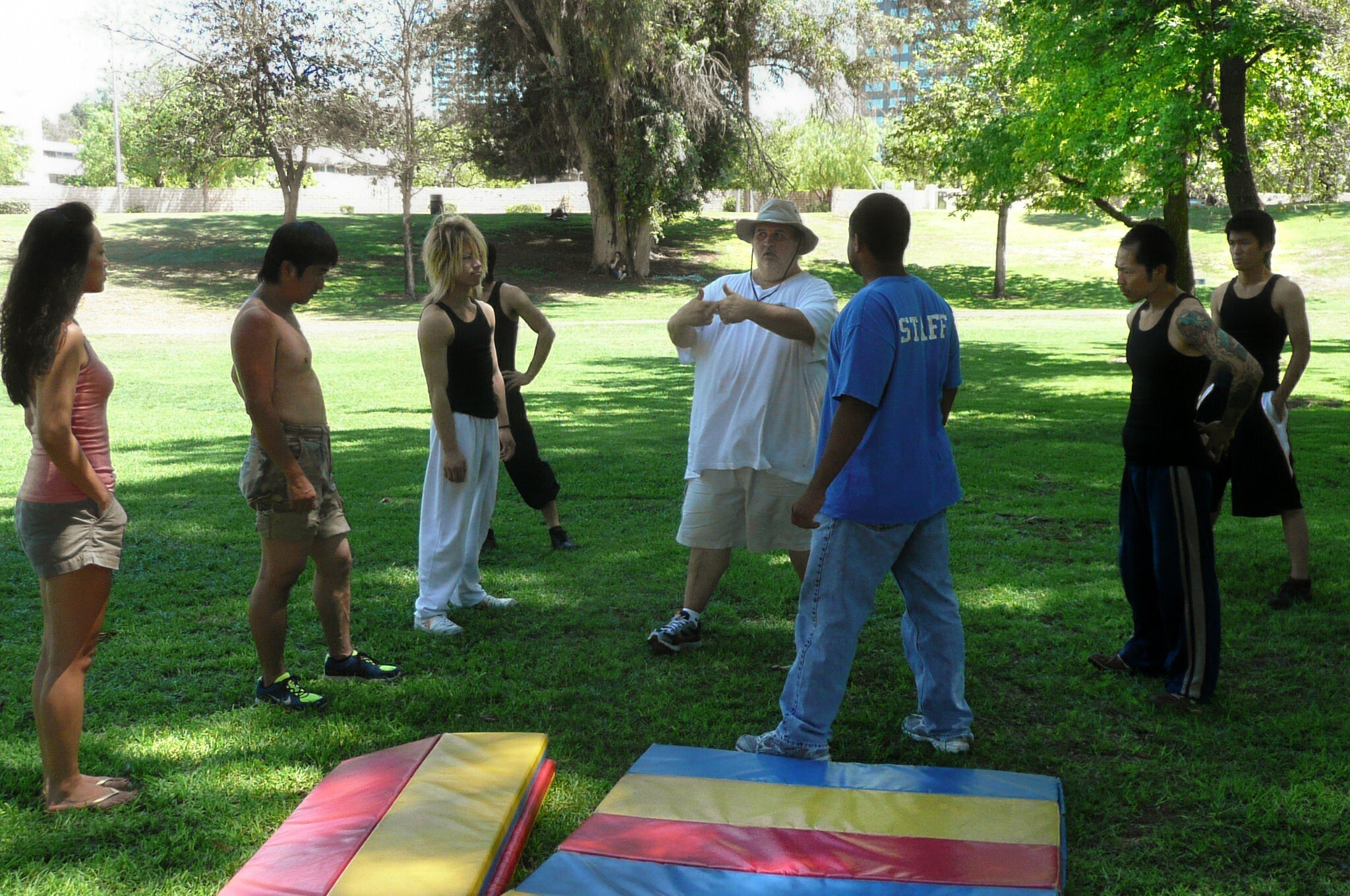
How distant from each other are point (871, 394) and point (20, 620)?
4587 millimetres

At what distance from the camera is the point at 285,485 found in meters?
4.16

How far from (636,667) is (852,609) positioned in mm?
1489

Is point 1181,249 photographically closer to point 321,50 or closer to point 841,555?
point 841,555

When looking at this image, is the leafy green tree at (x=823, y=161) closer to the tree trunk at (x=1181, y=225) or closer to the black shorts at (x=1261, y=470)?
the tree trunk at (x=1181, y=225)

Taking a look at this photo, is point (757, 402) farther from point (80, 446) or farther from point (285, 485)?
point (80, 446)

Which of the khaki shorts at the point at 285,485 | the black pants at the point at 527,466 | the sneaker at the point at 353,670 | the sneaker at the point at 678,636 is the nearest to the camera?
the khaki shorts at the point at 285,485

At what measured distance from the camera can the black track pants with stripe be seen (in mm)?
4246

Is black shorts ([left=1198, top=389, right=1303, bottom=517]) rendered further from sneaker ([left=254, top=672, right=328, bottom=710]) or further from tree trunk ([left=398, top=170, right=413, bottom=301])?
tree trunk ([left=398, top=170, right=413, bottom=301])

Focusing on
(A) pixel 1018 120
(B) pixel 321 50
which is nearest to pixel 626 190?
(B) pixel 321 50

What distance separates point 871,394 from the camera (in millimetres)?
3523

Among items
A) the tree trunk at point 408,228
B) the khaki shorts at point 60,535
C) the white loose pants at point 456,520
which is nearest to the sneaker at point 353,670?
the white loose pants at point 456,520

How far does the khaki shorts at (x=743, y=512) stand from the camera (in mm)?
4863

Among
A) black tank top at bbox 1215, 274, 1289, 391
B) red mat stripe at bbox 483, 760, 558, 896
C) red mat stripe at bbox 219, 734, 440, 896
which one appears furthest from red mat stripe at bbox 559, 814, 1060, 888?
black tank top at bbox 1215, 274, 1289, 391

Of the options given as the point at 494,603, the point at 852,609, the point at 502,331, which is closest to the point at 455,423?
the point at 494,603
